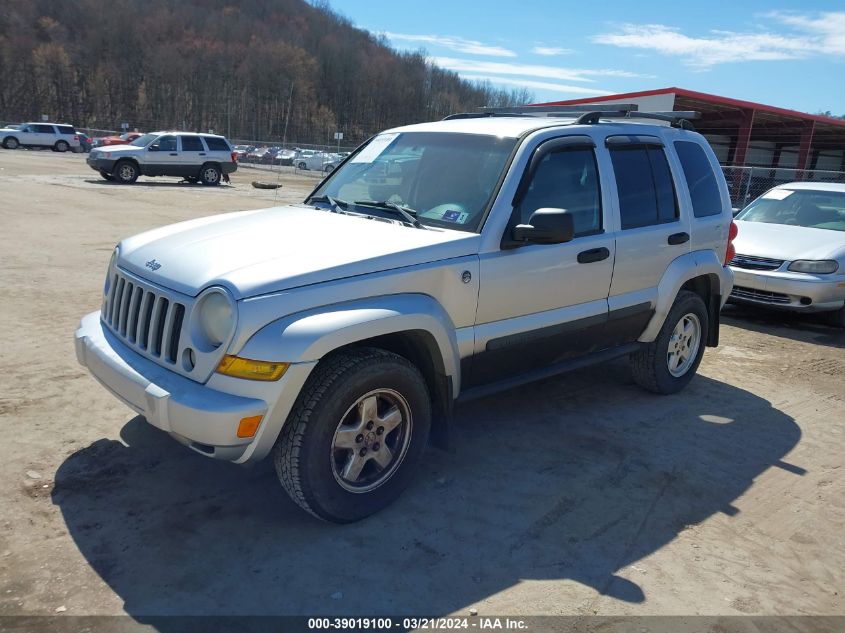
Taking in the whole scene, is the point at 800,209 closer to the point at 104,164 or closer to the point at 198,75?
the point at 104,164

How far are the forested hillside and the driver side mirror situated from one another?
8873cm

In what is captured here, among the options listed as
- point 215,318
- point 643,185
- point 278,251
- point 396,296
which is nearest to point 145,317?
point 215,318

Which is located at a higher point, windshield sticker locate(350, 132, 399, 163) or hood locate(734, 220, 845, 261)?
windshield sticker locate(350, 132, 399, 163)

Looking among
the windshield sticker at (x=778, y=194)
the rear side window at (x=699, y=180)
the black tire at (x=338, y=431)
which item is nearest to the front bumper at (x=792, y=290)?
the windshield sticker at (x=778, y=194)

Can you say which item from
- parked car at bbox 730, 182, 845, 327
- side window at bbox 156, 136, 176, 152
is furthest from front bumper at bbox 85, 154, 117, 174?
parked car at bbox 730, 182, 845, 327

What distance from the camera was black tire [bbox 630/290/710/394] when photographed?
5.36 meters

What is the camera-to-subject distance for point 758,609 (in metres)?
3.00

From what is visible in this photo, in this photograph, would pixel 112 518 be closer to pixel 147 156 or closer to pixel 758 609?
pixel 758 609

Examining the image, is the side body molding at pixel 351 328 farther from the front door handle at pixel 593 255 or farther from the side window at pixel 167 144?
the side window at pixel 167 144

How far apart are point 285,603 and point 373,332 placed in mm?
1247

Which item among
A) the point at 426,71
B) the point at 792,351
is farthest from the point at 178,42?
the point at 792,351

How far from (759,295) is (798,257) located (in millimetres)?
621

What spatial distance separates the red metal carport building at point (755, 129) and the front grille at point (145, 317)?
25856mm

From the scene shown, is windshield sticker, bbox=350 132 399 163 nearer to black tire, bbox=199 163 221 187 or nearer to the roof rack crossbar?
the roof rack crossbar
